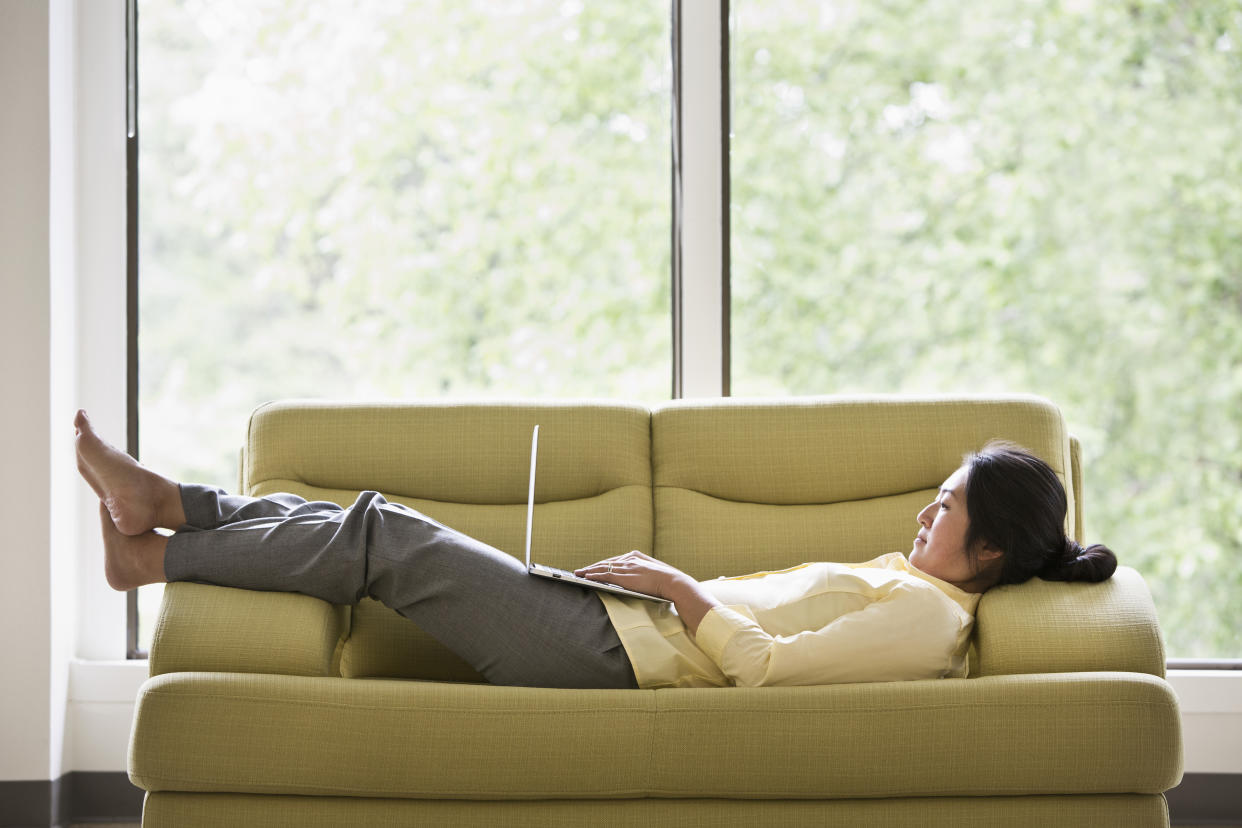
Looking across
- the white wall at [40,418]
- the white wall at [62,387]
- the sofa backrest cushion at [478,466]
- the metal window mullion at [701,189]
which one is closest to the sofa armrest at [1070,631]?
the sofa backrest cushion at [478,466]

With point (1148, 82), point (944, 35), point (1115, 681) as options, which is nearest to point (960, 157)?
point (944, 35)

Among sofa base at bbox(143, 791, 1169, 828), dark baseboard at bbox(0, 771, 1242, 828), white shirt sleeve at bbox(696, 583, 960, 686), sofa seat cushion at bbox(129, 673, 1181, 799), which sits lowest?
dark baseboard at bbox(0, 771, 1242, 828)

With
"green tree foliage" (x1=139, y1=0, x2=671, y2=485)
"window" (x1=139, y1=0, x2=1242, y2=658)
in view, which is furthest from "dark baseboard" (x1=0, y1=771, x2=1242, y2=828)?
"green tree foliage" (x1=139, y1=0, x2=671, y2=485)

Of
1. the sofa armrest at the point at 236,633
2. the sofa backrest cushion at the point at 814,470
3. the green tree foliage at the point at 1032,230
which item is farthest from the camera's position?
the green tree foliage at the point at 1032,230

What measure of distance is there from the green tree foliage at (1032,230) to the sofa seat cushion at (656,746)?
4.55 feet

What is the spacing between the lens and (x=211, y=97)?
295 cm

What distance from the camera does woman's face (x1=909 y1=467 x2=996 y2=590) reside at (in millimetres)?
1962

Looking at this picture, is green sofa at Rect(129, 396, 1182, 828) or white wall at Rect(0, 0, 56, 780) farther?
white wall at Rect(0, 0, 56, 780)

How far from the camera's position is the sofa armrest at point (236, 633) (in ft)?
5.81

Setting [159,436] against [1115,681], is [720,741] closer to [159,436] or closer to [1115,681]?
[1115,681]

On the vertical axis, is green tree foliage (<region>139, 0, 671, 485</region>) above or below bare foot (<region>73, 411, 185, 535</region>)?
above

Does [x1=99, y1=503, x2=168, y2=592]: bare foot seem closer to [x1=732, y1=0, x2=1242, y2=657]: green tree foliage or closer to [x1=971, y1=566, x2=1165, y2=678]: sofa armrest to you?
[x1=971, y1=566, x2=1165, y2=678]: sofa armrest

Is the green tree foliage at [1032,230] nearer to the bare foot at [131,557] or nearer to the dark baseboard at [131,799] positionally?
the dark baseboard at [131,799]

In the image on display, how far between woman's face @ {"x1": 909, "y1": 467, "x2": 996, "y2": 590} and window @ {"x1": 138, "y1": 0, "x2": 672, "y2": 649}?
1.11 meters
